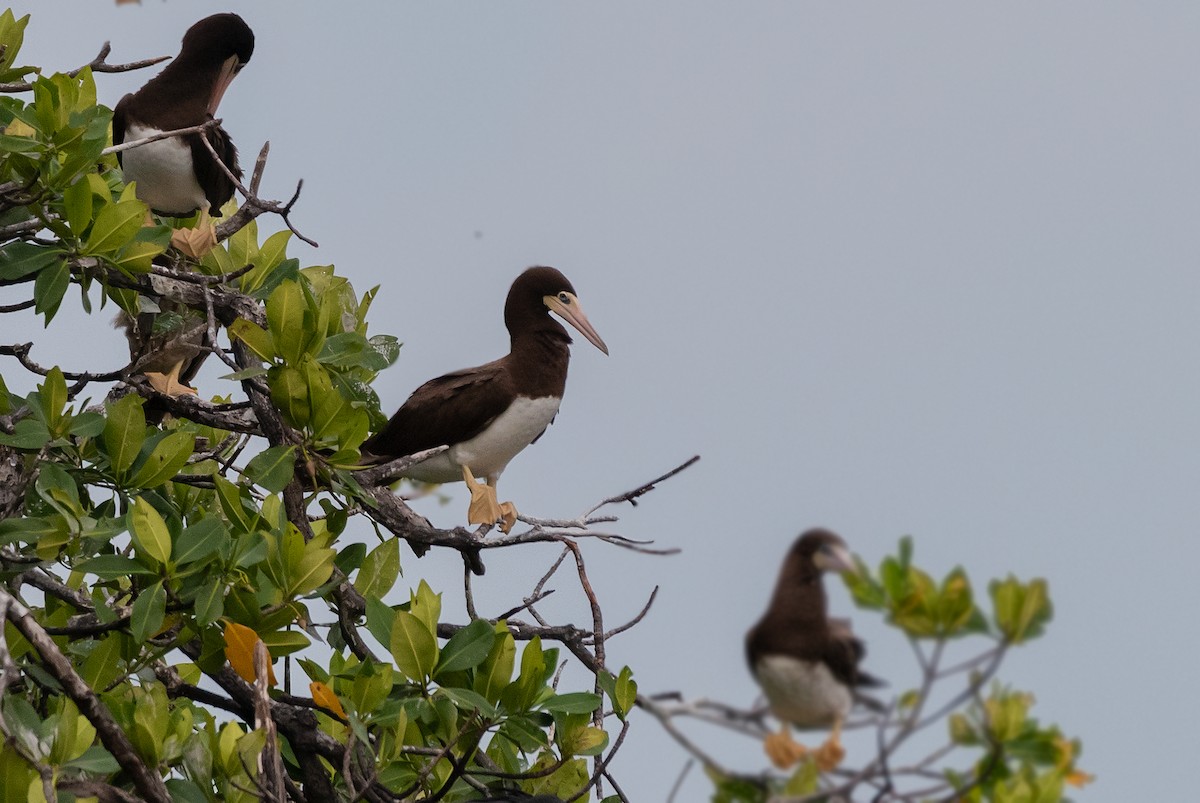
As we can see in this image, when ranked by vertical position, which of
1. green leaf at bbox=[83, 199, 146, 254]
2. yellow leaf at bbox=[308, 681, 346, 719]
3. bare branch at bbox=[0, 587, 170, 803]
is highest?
green leaf at bbox=[83, 199, 146, 254]

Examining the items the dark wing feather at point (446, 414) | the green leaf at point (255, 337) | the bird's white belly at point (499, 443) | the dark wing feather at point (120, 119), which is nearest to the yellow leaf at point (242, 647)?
the green leaf at point (255, 337)

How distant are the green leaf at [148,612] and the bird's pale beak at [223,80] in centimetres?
354

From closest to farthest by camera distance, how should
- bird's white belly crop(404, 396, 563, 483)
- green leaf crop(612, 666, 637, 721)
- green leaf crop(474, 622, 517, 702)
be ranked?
green leaf crop(612, 666, 637, 721) → green leaf crop(474, 622, 517, 702) → bird's white belly crop(404, 396, 563, 483)

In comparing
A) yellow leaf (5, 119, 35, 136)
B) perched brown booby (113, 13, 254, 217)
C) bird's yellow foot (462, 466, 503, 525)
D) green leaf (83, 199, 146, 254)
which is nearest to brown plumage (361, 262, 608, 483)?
bird's yellow foot (462, 466, 503, 525)

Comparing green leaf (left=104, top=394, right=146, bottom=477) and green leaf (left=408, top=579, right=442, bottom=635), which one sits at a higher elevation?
green leaf (left=104, top=394, right=146, bottom=477)

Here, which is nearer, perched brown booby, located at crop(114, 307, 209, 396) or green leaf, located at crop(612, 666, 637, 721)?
green leaf, located at crop(612, 666, 637, 721)

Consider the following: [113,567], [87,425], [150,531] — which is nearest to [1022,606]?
[150,531]

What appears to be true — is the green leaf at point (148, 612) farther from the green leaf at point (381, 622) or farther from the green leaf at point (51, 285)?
the green leaf at point (51, 285)

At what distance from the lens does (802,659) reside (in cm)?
107

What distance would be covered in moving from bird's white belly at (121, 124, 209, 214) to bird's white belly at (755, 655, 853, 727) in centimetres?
629

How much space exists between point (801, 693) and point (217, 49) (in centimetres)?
677

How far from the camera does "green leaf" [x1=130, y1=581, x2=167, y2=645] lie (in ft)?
14.2

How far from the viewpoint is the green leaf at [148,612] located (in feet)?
14.2

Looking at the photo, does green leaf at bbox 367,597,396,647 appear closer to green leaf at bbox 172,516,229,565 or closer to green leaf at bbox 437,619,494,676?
green leaf at bbox 437,619,494,676
